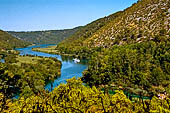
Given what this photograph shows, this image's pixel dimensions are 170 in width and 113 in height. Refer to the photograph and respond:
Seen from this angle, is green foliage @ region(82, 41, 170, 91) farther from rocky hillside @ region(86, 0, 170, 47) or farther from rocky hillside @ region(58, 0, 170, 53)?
rocky hillside @ region(86, 0, 170, 47)

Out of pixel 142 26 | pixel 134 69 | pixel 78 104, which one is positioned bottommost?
pixel 134 69

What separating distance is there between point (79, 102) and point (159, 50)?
64752 mm

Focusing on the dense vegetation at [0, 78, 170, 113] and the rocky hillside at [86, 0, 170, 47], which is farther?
the rocky hillside at [86, 0, 170, 47]

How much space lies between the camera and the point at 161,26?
97.8 m

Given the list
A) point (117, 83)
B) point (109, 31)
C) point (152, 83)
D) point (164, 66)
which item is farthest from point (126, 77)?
point (109, 31)

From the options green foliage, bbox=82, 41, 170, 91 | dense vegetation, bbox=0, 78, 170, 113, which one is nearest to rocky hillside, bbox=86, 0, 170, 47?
green foliage, bbox=82, 41, 170, 91

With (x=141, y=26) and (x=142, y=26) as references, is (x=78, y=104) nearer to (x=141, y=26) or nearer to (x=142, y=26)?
(x=142, y=26)

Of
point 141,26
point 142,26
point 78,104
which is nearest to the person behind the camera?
point 78,104

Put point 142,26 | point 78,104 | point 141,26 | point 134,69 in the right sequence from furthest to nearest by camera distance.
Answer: point 141,26 < point 142,26 < point 134,69 < point 78,104

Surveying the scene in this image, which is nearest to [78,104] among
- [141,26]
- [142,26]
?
[142,26]

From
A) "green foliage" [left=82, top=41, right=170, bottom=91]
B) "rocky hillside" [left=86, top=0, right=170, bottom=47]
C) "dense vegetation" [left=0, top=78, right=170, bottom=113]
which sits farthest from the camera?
"rocky hillside" [left=86, top=0, right=170, bottom=47]

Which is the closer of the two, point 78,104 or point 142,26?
point 78,104

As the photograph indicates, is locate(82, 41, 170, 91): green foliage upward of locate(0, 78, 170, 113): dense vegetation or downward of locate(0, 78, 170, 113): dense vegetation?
downward

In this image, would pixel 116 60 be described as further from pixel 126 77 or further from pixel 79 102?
pixel 79 102
